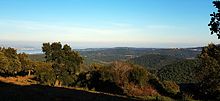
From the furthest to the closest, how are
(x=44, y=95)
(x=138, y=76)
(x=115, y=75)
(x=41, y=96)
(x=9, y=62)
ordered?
(x=9, y=62), (x=115, y=75), (x=138, y=76), (x=44, y=95), (x=41, y=96)

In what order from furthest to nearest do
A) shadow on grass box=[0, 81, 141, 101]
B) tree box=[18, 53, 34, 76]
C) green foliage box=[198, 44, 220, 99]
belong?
tree box=[18, 53, 34, 76] → green foliage box=[198, 44, 220, 99] → shadow on grass box=[0, 81, 141, 101]

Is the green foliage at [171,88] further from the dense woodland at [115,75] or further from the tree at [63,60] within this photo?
the tree at [63,60]

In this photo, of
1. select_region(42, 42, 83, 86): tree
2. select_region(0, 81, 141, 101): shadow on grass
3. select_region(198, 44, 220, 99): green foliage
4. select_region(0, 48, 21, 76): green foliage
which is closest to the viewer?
select_region(0, 81, 141, 101): shadow on grass

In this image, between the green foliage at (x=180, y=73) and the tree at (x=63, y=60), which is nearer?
the tree at (x=63, y=60)

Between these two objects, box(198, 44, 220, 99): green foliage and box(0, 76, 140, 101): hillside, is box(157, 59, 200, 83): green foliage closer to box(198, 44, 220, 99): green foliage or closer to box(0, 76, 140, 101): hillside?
box(198, 44, 220, 99): green foliage

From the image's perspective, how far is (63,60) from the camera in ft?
318

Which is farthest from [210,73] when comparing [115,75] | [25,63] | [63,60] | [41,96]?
[25,63]

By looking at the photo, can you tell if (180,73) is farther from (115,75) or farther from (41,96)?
(41,96)

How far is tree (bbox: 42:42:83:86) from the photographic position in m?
89.4

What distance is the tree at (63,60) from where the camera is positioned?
293 feet

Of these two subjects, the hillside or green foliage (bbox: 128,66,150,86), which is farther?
green foliage (bbox: 128,66,150,86)

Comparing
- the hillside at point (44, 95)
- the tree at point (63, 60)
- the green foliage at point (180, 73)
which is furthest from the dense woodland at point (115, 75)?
the green foliage at point (180, 73)

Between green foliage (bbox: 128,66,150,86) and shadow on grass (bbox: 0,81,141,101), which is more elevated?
shadow on grass (bbox: 0,81,141,101)

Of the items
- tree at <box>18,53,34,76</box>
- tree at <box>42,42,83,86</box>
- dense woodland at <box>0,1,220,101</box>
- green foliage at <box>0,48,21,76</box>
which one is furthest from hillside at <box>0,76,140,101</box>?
tree at <box>18,53,34,76</box>
